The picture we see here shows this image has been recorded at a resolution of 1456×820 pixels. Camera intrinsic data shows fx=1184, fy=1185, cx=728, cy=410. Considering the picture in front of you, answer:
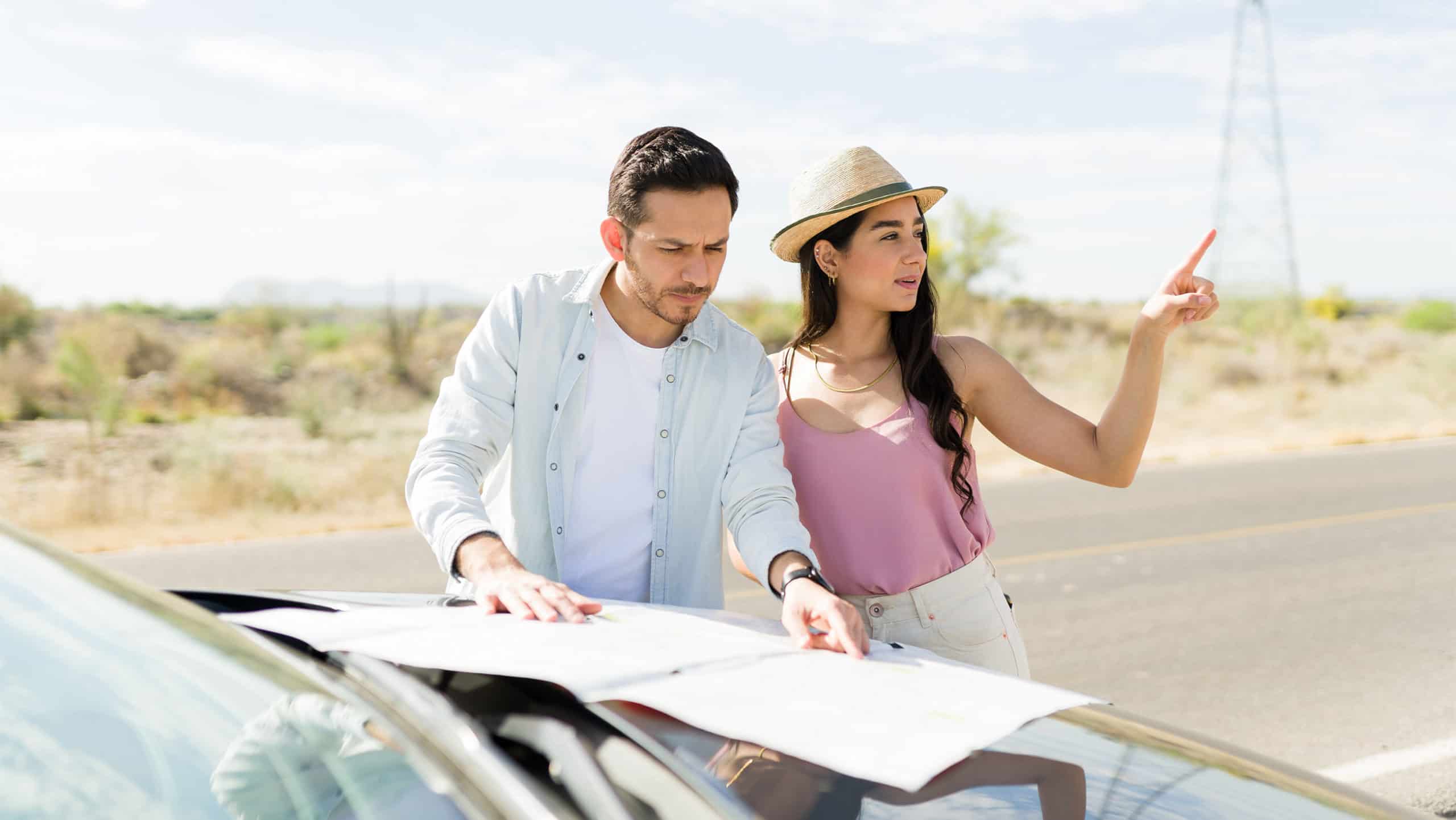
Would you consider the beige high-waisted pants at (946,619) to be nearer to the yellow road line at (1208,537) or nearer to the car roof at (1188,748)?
the car roof at (1188,748)

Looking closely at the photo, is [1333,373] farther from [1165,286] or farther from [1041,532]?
[1165,286]

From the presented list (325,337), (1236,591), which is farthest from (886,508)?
(325,337)

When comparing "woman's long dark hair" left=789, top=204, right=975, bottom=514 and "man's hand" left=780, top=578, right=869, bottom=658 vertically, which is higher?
"woman's long dark hair" left=789, top=204, right=975, bottom=514

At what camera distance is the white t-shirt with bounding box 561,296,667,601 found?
2.42 m

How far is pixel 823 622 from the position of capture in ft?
6.06

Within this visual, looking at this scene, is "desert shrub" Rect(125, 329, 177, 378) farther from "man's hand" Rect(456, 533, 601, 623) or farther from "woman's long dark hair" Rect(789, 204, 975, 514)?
"man's hand" Rect(456, 533, 601, 623)

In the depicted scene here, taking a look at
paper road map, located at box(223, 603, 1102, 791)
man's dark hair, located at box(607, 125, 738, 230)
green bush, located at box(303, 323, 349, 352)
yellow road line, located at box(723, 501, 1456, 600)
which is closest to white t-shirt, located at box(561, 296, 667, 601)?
man's dark hair, located at box(607, 125, 738, 230)

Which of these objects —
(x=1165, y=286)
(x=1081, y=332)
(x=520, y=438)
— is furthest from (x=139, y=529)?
(x=1081, y=332)

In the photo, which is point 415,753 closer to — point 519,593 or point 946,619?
point 519,593

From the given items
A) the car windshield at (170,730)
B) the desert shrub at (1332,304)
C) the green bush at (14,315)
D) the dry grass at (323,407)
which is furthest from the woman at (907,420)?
the desert shrub at (1332,304)

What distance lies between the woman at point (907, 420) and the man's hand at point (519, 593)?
0.86 metres

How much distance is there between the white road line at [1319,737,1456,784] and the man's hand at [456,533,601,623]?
3185 mm

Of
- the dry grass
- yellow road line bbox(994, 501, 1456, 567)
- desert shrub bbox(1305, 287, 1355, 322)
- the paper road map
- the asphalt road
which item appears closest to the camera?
the paper road map

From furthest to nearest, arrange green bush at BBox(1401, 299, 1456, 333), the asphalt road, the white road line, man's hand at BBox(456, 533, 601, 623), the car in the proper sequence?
green bush at BBox(1401, 299, 1456, 333), the asphalt road, the white road line, man's hand at BBox(456, 533, 601, 623), the car
